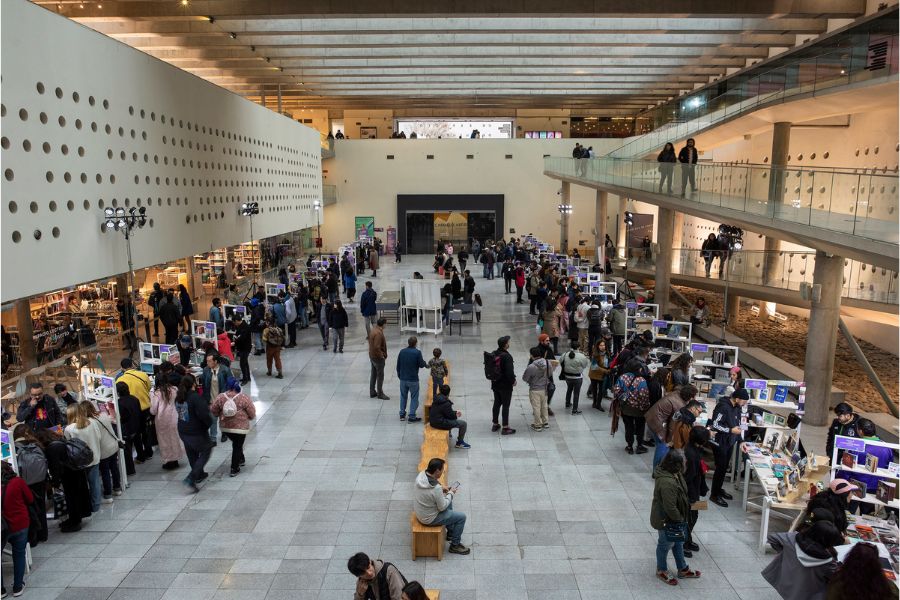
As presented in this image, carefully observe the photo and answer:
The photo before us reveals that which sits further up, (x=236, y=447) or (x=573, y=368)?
(x=573, y=368)

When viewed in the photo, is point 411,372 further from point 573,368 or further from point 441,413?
point 573,368

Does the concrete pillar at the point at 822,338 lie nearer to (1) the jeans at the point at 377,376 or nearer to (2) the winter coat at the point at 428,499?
(1) the jeans at the point at 377,376

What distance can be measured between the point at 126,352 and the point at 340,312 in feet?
14.8

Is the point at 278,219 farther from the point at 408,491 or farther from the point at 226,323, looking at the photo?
the point at 408,491

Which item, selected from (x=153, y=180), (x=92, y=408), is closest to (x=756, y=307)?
(x=153, y=180)

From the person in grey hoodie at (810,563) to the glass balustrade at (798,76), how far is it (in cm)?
1174

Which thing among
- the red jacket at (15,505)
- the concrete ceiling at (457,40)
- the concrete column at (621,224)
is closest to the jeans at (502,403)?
the red jacket at (15,505)

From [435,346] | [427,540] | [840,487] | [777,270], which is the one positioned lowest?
[435,346]

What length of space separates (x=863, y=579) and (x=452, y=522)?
11.9ft

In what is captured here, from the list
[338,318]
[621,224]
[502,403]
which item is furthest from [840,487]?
[621,224]

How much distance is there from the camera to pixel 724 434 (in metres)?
7.73

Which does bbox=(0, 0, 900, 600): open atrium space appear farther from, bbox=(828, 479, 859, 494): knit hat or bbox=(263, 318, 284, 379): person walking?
bbox=(828, 479, 859, 494): knit hat

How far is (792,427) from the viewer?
7891 mm

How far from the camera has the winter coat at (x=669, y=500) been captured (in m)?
5.82
